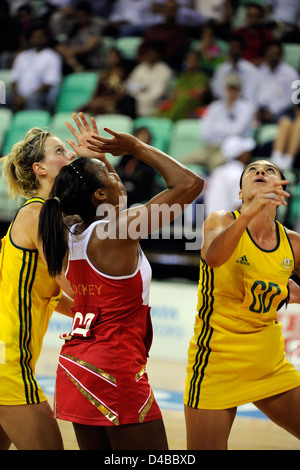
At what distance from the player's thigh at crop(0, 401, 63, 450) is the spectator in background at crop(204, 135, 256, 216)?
221 inches

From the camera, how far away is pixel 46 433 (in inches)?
121

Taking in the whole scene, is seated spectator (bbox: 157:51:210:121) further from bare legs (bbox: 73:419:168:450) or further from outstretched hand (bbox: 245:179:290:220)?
bare legs (bbox: 73:419:168:450)

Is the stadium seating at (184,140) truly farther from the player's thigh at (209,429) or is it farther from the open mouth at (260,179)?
the player's thigh at (209,429)

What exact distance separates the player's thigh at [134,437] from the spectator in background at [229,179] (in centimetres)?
588

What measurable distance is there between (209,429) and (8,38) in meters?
10.7

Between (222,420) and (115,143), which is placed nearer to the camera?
(115,143)

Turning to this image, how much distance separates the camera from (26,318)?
3.23m

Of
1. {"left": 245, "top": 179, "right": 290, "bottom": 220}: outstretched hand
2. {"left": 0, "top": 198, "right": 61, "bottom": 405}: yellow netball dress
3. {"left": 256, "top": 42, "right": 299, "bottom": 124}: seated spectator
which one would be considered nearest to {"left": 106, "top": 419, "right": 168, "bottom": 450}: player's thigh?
{"left": 0, "top": 198, "right": 61, "bottom": 405}: yellow netball dress

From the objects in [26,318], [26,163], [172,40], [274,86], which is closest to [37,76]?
A: [172,40]

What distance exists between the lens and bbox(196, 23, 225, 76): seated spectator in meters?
10.4

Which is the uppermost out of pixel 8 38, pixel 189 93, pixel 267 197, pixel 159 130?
pixel 8 38

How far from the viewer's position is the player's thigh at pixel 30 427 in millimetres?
3031

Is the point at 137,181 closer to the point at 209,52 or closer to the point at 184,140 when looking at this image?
the point at 184,140

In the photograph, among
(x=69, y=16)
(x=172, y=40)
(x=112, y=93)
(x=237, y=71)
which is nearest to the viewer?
(x=237, y=71)
